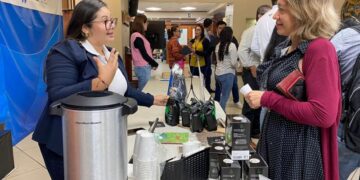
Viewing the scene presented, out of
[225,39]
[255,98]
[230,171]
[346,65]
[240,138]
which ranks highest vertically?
[225,39]

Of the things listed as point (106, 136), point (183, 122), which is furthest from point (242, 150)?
point (183, 122)

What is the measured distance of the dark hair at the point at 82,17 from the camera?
1.51 meters

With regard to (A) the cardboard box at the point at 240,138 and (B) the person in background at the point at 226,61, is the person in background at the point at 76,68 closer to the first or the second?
(A) the cardboard box at the point at 240,138

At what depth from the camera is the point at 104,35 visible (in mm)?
1579

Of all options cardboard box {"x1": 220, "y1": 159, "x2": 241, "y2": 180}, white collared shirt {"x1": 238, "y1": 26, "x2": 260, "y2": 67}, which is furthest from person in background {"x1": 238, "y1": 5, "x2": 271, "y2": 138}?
cardboard box {"x1": 220, "y1": 159, "x2": 241, "y2": 180}

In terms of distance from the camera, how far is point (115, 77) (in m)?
1.61

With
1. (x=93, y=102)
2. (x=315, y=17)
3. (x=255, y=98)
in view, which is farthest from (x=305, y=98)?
(x=93, y=102)

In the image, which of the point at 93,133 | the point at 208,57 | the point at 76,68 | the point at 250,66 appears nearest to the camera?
the point at 93,133

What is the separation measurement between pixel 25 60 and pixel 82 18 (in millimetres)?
2448

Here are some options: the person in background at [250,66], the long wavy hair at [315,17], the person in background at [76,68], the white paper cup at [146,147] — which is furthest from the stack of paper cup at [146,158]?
the person in background at [250,66]

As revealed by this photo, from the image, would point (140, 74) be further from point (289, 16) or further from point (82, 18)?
point (289, 16)

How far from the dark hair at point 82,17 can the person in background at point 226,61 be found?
299 cm

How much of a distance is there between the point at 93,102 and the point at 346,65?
1.45 meters

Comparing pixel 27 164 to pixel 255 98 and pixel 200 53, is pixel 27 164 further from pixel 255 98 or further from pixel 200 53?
pixel 200 53
